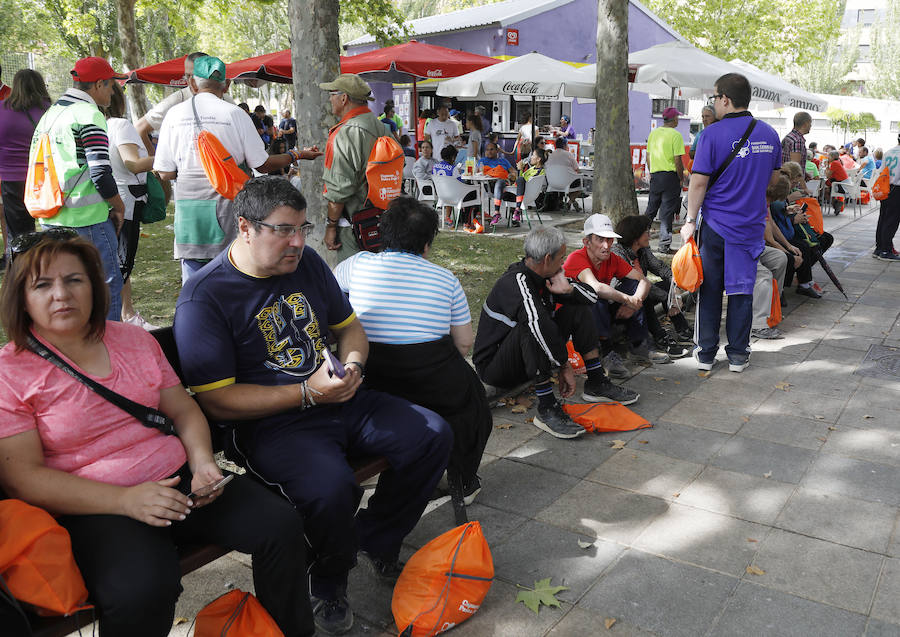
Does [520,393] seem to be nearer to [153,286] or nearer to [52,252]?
[52,252]

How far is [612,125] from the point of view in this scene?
9.88m

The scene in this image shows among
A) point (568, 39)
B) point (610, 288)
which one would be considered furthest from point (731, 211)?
point (568, 39)

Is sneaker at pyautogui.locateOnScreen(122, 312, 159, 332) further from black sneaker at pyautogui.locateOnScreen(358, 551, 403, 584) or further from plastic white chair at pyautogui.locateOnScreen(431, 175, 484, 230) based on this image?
plastic white chair at pyautogui.locateOnScreen(431, 175, 484, 230)

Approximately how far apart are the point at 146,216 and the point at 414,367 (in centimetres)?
323

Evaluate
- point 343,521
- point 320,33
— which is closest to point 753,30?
point 320,33

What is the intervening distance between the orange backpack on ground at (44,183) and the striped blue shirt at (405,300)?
2.30 metres

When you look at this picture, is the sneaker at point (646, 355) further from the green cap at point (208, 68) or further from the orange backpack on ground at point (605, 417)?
the green cap at point (208, 68)

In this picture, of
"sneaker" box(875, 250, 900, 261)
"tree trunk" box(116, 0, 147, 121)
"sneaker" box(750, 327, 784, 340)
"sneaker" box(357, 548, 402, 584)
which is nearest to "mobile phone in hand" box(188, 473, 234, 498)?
"sneaker" box(357, 548, 402, 584)

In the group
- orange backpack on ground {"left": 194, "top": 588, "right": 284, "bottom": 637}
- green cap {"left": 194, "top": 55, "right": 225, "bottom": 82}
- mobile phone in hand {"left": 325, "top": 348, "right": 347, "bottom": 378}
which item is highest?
green cap {"left": 194, "top": 55, "right": 225, "bottom": 82}

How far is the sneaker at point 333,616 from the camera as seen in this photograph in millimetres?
2756

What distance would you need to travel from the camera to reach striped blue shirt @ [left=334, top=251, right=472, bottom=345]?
11.0 ft

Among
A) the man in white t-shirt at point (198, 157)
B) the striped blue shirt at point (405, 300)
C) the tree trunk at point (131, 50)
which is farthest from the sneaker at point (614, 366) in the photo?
the tree trunk at point (131, 50)

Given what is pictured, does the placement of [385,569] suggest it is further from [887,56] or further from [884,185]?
[887,56]

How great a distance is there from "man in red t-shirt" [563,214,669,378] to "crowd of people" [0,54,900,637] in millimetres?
26
